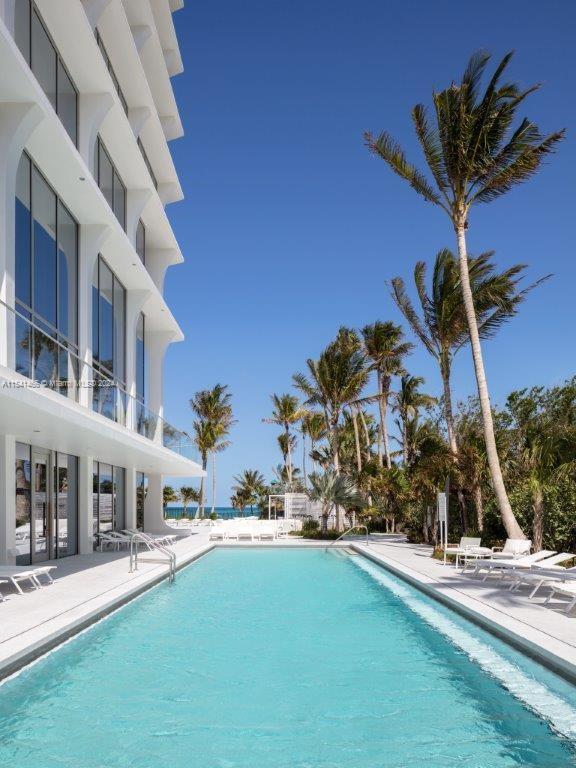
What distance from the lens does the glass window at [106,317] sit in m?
20.5

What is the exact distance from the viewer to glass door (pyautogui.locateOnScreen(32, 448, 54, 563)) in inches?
650

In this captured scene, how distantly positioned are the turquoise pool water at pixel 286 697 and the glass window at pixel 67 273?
7.77m

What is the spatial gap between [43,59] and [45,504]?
9.85m

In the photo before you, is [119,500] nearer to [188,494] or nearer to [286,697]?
[286,697]

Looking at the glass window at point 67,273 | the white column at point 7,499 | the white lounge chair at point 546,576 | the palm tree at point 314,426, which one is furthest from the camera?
the palm tree at point 314,426

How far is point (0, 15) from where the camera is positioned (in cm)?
1116

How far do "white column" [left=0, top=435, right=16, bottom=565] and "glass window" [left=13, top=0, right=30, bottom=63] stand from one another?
7.51 m

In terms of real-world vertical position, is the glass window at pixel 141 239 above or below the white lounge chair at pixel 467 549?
above

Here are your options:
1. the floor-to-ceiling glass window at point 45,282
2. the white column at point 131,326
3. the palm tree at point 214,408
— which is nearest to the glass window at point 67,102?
the floor-to-ceiling glass window at point 45,282

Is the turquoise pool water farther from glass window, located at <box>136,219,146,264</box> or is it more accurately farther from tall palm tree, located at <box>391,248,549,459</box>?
glass window, located at <box>136,219,146,264</box>

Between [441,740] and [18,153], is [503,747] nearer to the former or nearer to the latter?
[441,740]

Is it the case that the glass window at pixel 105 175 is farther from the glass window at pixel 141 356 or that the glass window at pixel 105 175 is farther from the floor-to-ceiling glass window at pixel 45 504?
the floor-to-ceiling glass window at pixel 45 504

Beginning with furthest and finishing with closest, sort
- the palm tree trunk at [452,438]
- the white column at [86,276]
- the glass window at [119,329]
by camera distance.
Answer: the glass window at [119,329] → the palm tree trunk at [452,438] → the white column at [86,276]

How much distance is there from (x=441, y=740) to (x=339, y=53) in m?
20.5
